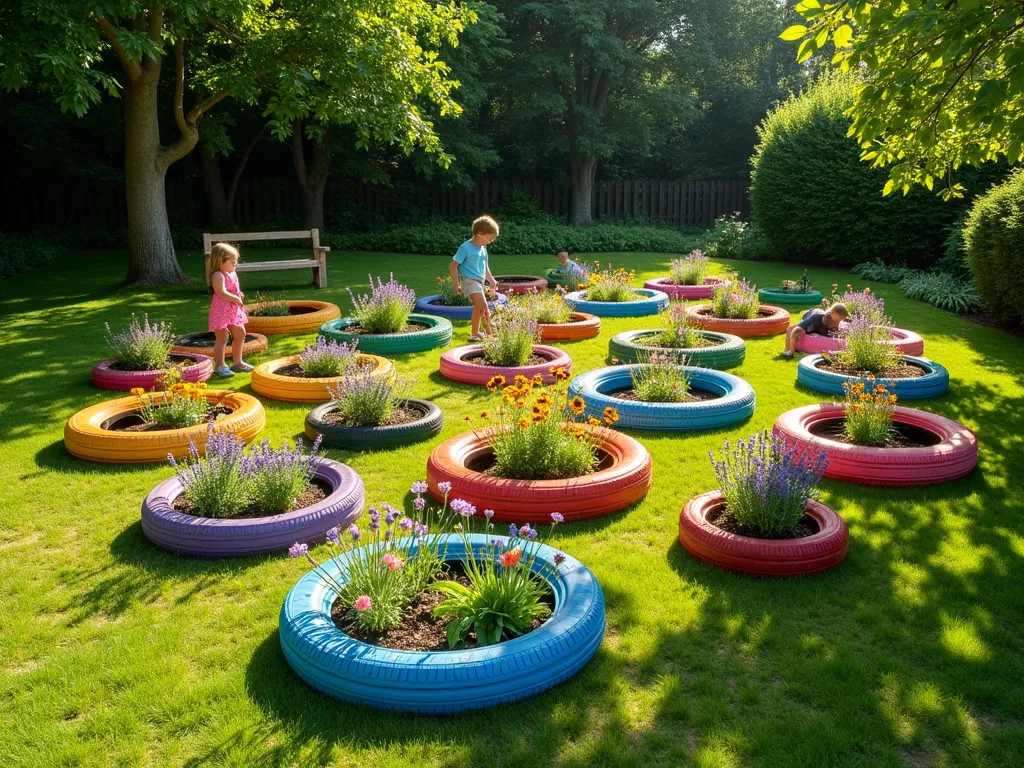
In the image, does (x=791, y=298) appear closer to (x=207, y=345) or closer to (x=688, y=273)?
(x=688, y=273)

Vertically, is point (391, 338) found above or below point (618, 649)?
above

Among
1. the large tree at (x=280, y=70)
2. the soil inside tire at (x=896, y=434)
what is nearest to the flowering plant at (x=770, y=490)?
the soil inside tire at (x=896, y=434)

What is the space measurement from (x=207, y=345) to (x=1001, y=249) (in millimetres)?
10593

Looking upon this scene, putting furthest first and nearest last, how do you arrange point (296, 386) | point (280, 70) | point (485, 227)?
point (280, 70), point (485, 227), point (296, 386)

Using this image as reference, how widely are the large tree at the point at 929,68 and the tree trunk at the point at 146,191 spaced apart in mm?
12227

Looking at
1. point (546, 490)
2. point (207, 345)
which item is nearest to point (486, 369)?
point (546, 490)

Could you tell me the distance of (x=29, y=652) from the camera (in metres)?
3.64

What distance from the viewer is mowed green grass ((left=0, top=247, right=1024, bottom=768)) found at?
3.00m

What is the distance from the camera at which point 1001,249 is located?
10977 millimetres

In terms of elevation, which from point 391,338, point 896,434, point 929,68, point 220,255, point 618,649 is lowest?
point 618,649

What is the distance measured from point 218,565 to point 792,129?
18651mm

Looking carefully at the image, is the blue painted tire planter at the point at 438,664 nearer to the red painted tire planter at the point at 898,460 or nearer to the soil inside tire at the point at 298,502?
the soil inside tire at the point at 298,502

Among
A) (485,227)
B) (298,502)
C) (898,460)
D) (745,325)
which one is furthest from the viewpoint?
(745,325)

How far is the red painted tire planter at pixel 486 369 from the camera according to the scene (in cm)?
792
